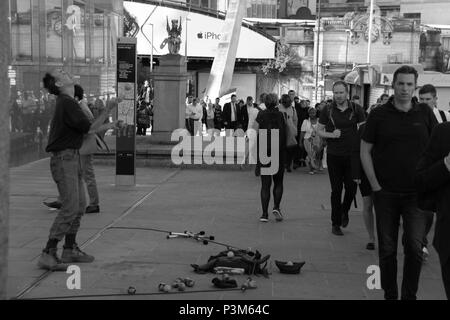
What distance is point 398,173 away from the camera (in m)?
5.80

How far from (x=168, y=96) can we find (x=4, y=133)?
44.4ft

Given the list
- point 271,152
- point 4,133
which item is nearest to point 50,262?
point 4,133

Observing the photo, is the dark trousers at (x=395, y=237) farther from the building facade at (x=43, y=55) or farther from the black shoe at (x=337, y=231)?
the building facade at (x=43, y=55)

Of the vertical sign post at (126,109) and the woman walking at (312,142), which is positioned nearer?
the vertical sign post at (126,109)

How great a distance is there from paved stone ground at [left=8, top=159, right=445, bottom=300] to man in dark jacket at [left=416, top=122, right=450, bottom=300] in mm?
2146

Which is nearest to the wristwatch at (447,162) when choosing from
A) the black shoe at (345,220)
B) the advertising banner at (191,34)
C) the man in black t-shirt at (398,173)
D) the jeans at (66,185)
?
the man in black t-shirt at (398,173)

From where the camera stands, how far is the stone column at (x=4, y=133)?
495 cm

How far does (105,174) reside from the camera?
14914 mm

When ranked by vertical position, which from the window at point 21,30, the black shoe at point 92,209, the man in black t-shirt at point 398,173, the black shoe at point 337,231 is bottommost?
the black shoe at point 337,231

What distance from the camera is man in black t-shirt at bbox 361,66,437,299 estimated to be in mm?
5781

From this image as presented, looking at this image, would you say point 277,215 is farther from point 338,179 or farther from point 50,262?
point 50,262

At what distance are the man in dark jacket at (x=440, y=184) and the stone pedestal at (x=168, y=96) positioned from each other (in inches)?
558

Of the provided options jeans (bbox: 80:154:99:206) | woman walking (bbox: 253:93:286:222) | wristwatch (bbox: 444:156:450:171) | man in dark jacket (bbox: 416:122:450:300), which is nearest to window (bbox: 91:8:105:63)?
jeans (bbox: 80:154:99:206)
